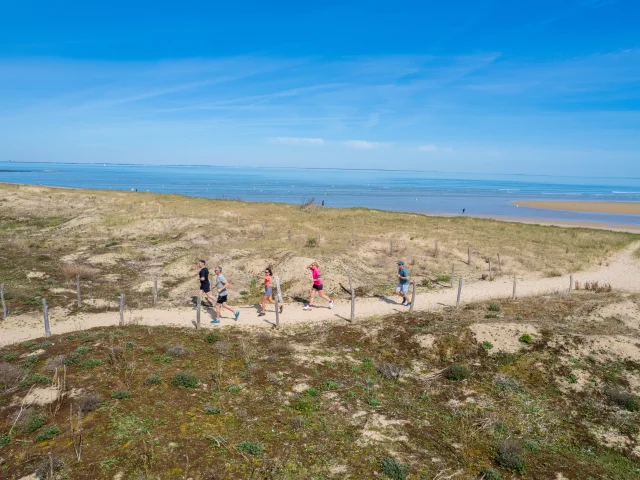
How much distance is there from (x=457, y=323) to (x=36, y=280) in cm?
2447

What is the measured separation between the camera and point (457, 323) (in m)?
16.5

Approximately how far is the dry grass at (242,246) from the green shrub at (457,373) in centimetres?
979

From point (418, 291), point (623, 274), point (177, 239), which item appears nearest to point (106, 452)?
point (418, 291)

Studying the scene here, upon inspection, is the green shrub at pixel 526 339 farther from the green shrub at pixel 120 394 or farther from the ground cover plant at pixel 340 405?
the green shrub at pixel 120 394

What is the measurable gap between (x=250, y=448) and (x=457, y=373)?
7531 millimetres

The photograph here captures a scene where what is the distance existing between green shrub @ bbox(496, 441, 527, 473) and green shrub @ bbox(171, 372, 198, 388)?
8.67 meters

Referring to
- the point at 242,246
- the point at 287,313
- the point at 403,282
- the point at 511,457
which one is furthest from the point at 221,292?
the point at 242,246

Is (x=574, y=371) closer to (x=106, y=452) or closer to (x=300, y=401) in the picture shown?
(x=300, y=401)

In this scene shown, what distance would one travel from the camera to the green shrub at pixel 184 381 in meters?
11.5

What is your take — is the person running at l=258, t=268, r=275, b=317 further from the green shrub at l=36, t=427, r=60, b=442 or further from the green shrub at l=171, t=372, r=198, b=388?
the green shrub at l=36, t=427, r=60, b=442

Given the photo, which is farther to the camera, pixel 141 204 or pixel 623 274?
pixel 141 204

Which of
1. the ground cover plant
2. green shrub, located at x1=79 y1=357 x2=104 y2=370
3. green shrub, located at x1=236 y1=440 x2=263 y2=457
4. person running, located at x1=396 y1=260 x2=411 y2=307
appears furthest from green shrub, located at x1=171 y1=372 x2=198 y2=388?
person running, located at x1=396 y1=260 x2=411 y2=307

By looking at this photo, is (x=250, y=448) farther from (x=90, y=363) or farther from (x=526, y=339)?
(x=526, y=339)

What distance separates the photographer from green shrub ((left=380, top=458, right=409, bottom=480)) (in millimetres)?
8258
